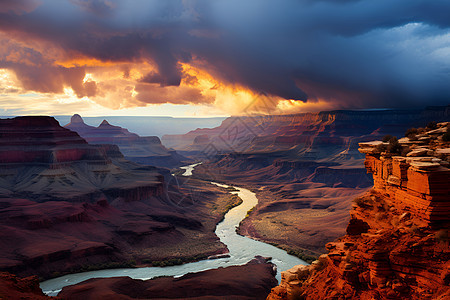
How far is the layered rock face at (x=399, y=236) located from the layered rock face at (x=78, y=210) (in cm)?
4388

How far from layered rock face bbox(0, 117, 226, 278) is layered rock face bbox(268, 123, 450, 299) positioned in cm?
4388

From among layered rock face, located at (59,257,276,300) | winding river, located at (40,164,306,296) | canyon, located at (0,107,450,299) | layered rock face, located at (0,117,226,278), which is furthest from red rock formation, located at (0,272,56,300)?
layered rock face, located at (0,117,226,278)

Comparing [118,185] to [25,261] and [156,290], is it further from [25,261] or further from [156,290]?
[156,290]

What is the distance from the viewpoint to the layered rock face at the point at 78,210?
49656 mm

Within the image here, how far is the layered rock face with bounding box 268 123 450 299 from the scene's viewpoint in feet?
33.6

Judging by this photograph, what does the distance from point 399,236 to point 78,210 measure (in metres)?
63.6

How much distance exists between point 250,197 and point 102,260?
71.6m

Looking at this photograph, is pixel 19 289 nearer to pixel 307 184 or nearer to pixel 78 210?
pixel 78 210

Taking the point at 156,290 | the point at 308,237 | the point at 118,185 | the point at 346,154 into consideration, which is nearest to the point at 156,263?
the point at 156,290

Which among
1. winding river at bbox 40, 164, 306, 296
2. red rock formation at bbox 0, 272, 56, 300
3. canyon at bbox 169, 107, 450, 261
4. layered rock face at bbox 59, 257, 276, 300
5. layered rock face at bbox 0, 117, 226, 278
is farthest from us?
canyon at bbox 169, 107, 450, 261

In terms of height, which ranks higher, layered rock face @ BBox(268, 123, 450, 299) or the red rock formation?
layered rock face @ BBox(268, 123, 450, 299)

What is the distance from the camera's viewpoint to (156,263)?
51562mm

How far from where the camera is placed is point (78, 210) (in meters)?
63.7

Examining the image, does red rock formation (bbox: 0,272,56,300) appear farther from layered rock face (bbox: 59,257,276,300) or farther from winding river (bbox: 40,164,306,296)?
winding river (bbox: 40,164,306,296)
